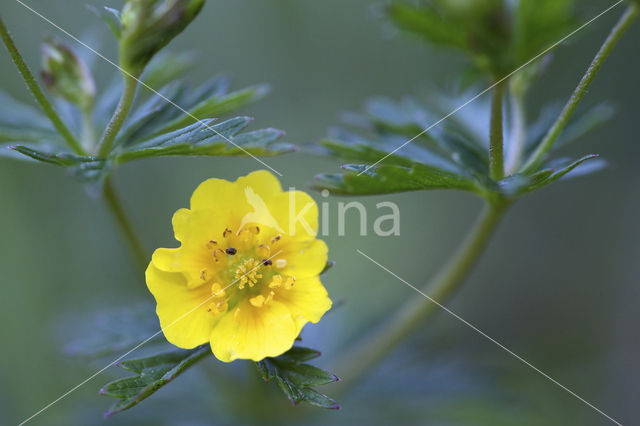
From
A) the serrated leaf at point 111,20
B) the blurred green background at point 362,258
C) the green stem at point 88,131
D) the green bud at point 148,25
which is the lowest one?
the blurred green background at point 362,258

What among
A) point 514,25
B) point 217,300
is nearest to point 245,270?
point 217,300

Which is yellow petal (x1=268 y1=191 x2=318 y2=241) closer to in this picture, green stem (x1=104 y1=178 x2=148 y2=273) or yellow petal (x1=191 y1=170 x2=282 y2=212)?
yellow petal (x1=191 y1=170 x2=282 y2=212)

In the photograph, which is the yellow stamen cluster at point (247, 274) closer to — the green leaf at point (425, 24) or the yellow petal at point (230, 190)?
the yellow petal at point (230, 190)

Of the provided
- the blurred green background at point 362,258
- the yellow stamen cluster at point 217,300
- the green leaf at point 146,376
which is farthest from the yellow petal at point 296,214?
the blurred green background at point 362,258

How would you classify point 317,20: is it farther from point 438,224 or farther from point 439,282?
point 439,282

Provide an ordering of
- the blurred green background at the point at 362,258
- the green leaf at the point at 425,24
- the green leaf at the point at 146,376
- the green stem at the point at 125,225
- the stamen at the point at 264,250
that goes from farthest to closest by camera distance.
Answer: the blurred green background at the point at 362,258, the green leaf at the point at 425,24, the green stem at the point at 125,225, the stamen at the point at 264,250, the green leaf at the point at 146,376
